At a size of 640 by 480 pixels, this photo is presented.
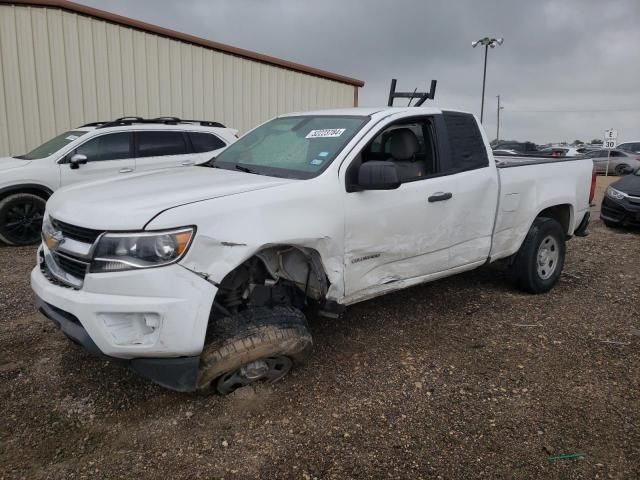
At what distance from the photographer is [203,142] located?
8.88 meters

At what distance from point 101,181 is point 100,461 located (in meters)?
1.82

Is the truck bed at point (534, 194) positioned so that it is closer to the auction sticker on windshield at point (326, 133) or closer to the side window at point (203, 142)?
the auction sticker on windshield at point (326, 133)

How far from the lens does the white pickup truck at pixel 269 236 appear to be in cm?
267

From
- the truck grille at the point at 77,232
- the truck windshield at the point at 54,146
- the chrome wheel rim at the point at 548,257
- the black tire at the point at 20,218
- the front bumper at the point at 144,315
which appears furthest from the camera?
the truck windshield at the point at 54,146

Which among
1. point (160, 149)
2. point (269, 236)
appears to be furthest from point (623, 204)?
point (269, 236)

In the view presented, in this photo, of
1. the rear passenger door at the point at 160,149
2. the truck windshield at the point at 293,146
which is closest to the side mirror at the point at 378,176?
the truck windshield at the point at 293,146

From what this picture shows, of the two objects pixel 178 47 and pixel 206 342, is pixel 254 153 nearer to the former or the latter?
pixel 206 342

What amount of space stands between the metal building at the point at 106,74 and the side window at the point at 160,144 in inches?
149

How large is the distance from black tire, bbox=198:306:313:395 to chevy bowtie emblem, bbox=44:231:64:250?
981mm

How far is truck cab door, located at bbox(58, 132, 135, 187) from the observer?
7652 millimetres

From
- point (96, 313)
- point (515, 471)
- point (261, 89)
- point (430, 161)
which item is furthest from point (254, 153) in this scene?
point (261, 89)

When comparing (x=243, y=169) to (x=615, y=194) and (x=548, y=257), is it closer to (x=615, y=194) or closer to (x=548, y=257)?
(x=548, y=257)

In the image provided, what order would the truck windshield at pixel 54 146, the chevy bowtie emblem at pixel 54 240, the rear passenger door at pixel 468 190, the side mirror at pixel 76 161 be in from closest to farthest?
the chevy bowtie emblem at pixel 54 240 → the rear passenger door at pixel 468 190 → the side mirror at pixel 76 161 → the truck windshield at pixel 54 146

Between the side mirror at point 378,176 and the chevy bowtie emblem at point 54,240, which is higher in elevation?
the side mirror at point 378,176
